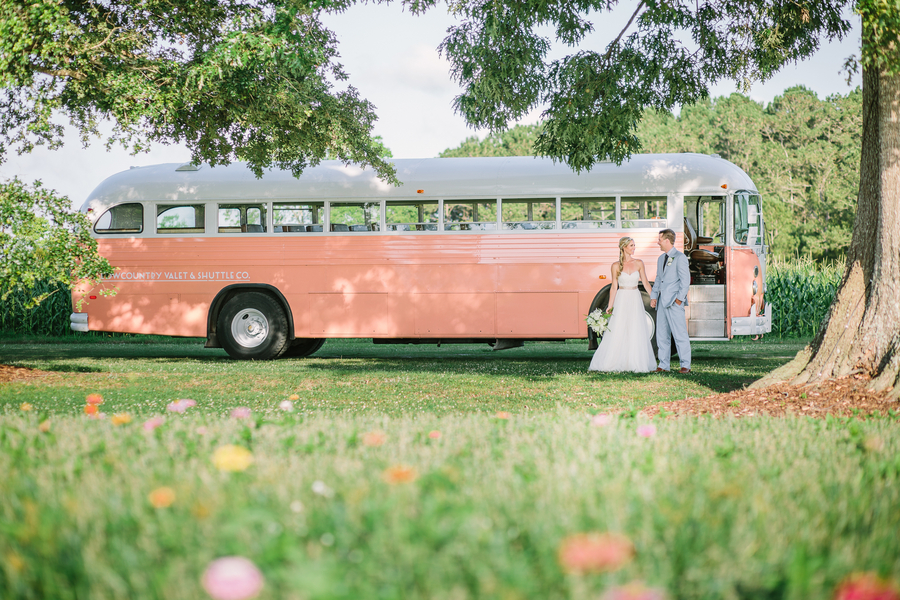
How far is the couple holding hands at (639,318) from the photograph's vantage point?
37.4ft

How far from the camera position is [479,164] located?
45.3 ft

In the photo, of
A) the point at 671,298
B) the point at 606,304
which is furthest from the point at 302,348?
the point at 671,298

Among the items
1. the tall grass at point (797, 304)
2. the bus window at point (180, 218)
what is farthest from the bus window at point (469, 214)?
the tall grass at point (797, 304)

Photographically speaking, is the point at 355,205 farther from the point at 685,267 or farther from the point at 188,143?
the point at 685,267

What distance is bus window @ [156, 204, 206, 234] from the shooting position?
14.2 meters

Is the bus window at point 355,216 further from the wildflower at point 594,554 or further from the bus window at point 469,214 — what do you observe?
the wildflower at point 594,554

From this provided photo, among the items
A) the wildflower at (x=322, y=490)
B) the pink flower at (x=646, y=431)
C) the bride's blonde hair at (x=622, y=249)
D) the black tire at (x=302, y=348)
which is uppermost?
the bride's blonde hair at (x=622, y=249)

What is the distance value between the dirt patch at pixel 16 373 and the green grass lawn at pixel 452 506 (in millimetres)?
6153

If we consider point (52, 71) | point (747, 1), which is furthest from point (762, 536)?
point (52, 71)

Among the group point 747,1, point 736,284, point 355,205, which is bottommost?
point 736,284

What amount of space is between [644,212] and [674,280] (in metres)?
2.40

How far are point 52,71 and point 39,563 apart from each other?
32.0ft

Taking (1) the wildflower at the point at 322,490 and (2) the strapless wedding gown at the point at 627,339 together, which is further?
(2) the strapless wedding gown at the point at 627,339

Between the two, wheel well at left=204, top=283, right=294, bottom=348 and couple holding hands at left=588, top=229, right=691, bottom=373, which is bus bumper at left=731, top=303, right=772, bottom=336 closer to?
couple holding hands at left=588, top=229, right=691, bottom=373
